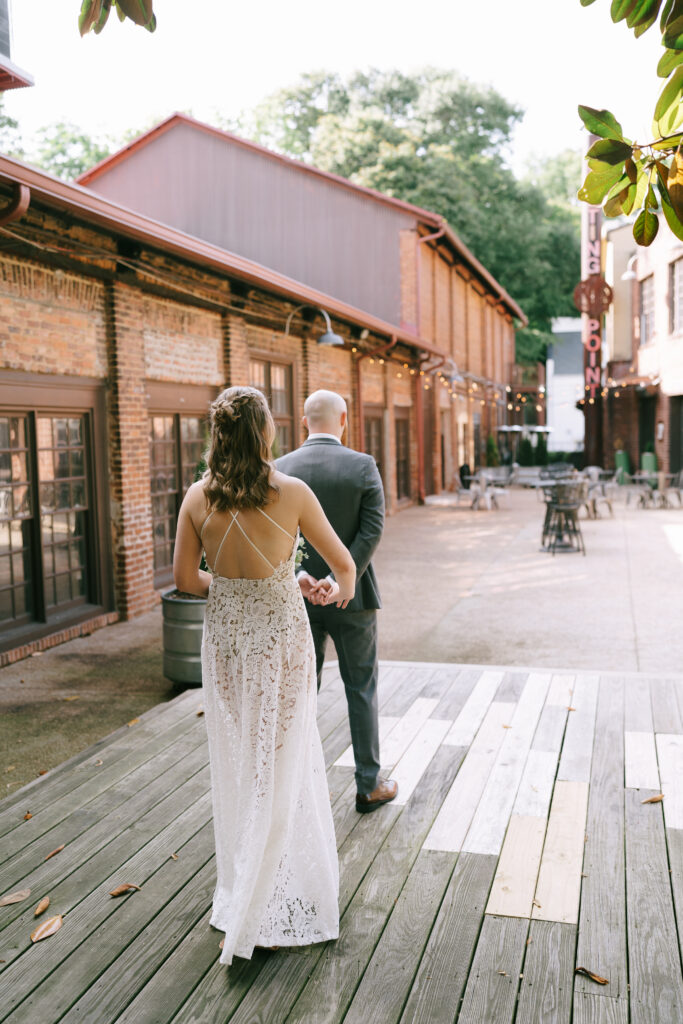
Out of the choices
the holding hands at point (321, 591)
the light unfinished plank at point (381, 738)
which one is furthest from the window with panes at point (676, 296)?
the holding hands at point (321, 591)

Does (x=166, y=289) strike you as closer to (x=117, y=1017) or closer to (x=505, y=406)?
(x=117, y=1017)

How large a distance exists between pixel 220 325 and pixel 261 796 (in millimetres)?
9048

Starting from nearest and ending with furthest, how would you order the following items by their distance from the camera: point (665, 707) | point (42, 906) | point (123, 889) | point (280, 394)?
point (42, 906), point (123, 889), point (665, 707), point (280, 394)

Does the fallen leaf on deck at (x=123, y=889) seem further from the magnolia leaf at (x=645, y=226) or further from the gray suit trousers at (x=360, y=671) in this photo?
the magnolia leaf at (x=645, y=226)

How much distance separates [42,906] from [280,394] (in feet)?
36.5

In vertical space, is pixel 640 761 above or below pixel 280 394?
Answer: below

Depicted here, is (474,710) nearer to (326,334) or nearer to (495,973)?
(495,973)

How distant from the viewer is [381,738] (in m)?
4.62

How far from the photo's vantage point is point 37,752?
5.21 meters

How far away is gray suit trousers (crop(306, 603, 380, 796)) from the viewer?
373cm

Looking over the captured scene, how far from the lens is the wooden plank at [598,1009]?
2400 millimetres

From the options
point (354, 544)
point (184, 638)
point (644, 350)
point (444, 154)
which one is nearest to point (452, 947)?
point (354, 544)

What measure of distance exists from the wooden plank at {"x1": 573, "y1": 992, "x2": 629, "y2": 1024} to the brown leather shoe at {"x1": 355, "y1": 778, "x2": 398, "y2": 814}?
1367mm

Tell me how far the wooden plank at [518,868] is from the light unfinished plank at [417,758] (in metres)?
0.51
